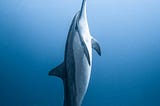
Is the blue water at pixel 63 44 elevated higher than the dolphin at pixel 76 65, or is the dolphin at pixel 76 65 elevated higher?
the dolphin at pixel 76 65

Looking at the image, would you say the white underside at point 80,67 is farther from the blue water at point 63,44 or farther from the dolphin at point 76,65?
the blue water at point 63,44

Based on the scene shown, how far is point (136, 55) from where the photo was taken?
8.52 meters

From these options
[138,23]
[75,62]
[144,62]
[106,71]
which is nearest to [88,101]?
[106,71]

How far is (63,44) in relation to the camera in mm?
8023

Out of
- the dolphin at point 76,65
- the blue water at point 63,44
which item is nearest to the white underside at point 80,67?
the dolphin at point 76,65

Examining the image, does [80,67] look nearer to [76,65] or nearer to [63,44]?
[76,65]

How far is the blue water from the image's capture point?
24.2 feet

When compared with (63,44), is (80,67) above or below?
above

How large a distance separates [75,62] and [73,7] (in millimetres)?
5586

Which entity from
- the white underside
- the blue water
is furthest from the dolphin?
the blue water

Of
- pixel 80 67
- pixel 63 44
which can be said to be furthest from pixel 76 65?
pixel 63 44

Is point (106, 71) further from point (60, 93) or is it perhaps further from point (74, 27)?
point (74, 27)

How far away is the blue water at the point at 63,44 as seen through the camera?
24.2ft

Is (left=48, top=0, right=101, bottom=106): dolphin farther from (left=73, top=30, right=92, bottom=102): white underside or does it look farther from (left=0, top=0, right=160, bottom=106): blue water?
(left=0, top=0, right=160, bottom=106): blue water
